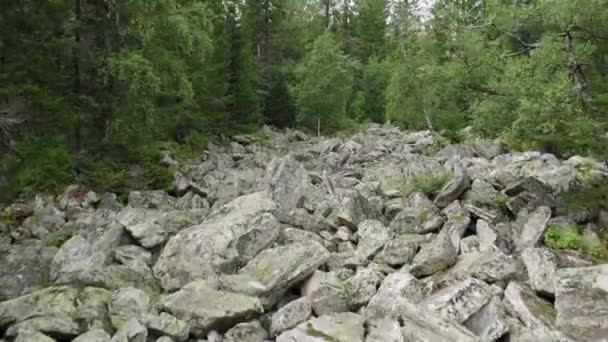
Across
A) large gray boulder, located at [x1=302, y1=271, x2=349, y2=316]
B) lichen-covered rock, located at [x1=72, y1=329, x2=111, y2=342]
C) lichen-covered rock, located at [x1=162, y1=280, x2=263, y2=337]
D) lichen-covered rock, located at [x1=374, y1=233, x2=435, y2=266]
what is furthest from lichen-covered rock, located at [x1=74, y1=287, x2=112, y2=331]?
lichen-covered rock, located at [x1=374, y1=233, x2=435, y2=266]

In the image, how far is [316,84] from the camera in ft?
111

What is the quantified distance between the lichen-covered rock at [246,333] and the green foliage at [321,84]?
91.7 ft

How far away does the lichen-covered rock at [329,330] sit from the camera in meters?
5.99

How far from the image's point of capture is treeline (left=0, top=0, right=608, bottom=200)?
10.1 meters

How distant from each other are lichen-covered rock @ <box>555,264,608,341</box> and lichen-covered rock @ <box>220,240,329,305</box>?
3.14 m

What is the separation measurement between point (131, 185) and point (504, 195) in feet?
34.2

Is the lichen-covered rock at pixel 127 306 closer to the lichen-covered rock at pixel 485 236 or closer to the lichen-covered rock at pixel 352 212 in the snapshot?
the lichen-covered rock at pixel 352 212

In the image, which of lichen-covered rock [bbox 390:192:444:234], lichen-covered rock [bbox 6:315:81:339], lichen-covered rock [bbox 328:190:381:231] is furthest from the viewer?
lichen-covered rock [bbox 328:190:381:231]

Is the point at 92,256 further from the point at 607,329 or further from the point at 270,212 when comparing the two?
the point at 607,329

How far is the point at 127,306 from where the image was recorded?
675cm

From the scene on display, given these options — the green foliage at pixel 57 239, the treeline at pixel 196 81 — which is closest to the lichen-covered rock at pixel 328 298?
the treeline at pixel 196 81

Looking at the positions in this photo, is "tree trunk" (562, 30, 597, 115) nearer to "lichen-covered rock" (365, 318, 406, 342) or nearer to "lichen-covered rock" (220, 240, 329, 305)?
"lichen-covered rock" (220, 240, 329, 305)

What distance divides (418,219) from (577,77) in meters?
3.79

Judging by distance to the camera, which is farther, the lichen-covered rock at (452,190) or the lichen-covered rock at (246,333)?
the lichen-covered rock at (452,190)
